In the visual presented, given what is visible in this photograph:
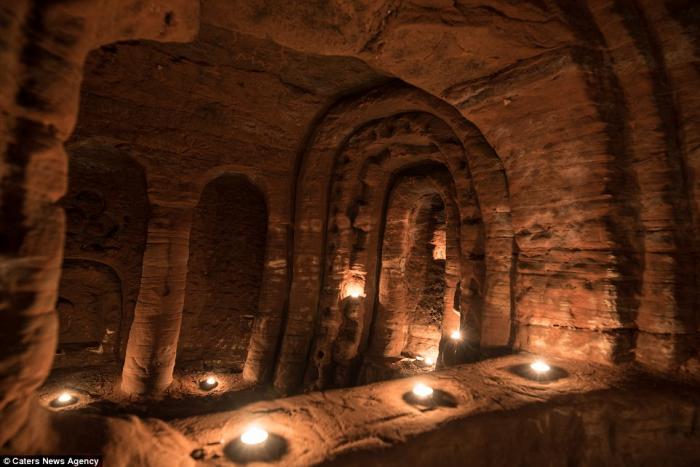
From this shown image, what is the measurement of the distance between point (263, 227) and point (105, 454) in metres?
5.15

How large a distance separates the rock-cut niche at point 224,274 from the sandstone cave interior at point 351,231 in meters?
0.04

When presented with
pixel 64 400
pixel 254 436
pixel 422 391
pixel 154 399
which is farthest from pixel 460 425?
pixel 64 400

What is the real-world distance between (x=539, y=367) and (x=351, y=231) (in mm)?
3644

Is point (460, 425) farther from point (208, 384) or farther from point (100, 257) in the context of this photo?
point (100, 257)

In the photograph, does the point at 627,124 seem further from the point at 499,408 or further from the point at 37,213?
the point at 37,213

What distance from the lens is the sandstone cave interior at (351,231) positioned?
5.76 feet

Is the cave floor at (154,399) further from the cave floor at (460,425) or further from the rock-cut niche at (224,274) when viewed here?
the cave floor at (460,425)

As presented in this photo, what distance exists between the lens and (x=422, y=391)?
8.88 ft

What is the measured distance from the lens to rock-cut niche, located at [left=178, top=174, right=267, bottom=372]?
6246mm

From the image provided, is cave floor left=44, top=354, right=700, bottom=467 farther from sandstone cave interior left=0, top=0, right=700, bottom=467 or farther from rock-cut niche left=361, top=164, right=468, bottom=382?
rock-cut niche left=361, top=164, right=468, bottom=382

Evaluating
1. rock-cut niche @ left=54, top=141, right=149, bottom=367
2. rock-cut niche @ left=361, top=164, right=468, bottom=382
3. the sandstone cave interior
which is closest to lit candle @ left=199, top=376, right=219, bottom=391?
the sandstone cave interior

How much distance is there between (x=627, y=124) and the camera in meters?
3.10

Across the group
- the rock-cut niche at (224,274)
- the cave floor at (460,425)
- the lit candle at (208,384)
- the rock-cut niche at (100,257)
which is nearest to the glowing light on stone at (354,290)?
the rock-cut niche at (224,274)

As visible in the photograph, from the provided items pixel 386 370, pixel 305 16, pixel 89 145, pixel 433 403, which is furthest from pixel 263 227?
pixel 433 403
